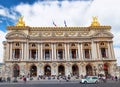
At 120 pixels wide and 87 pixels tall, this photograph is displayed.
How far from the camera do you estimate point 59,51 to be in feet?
232

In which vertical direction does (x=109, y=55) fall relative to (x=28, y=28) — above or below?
below

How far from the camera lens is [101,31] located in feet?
229

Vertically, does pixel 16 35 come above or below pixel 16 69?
above

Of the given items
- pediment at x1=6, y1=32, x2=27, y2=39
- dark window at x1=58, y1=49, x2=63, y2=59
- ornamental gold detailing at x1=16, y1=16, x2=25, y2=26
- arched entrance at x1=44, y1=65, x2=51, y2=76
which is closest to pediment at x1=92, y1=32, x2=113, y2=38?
dark window at x1=58, y1=49, x2=63, y2=59

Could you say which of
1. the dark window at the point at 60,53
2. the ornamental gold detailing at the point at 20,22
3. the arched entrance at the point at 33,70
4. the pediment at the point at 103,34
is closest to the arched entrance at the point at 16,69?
the arched entrance at the point at 33,70

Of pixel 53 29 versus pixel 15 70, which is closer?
pixel 15 70

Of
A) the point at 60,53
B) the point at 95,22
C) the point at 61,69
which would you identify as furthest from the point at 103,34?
the point at 61,69

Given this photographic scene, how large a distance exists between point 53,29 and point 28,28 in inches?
370

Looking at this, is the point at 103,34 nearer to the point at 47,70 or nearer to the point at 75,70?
the point at 75,70

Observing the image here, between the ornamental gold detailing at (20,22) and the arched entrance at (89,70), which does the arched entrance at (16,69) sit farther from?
the arched entrance at (89,70)

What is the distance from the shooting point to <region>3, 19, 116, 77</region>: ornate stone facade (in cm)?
6575

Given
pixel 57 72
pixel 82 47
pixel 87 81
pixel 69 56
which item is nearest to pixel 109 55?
pixel 82 47

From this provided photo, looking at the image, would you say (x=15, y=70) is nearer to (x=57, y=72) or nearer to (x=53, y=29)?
(x=57, y=72)

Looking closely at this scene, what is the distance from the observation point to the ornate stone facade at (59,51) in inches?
2589
